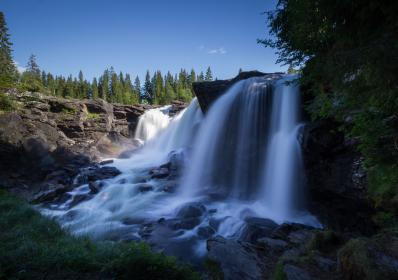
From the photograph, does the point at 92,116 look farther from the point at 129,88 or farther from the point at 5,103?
the point at 129,88

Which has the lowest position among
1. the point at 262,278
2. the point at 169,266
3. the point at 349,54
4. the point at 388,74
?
the point at 262,278

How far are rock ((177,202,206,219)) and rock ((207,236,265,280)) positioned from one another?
16.2ft

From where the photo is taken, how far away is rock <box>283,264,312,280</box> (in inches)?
171

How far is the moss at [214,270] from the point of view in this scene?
529cm

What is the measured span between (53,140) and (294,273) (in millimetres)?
25223

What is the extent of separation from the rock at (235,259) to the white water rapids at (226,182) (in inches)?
102

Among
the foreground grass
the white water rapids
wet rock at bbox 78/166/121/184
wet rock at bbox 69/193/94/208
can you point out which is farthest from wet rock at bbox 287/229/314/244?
wet rock at bbox 78/166/121/184

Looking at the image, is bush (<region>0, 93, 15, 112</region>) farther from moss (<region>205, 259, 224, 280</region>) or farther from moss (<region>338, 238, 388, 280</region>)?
moss (<region>338, 238, 388, 280</region>)

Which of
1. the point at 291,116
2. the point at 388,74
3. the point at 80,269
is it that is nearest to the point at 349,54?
the point at 388,74

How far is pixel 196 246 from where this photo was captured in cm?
915

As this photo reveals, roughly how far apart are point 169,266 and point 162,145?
82.8 feet

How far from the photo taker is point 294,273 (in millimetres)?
4441

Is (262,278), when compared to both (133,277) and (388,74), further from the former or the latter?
(388,74)

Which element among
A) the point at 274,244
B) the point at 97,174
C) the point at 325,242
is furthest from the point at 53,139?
the point at 325,242
